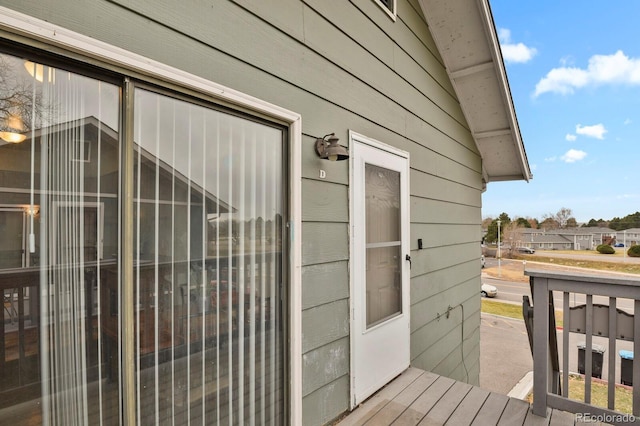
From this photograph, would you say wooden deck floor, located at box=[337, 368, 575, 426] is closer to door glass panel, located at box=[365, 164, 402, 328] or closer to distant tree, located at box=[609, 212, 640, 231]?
door glass panel, located at box=[365, 164, 402, 328]

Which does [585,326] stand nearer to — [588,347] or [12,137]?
[588,347]

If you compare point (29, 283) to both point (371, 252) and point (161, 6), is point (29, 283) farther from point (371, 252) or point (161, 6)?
point (371, 252)

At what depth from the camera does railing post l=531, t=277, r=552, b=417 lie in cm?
207

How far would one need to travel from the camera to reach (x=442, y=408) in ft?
7.13

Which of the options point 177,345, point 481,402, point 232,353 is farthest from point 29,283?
point 481,402

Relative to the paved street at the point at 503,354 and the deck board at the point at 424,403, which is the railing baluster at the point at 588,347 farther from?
the paved street at the point at 503,354

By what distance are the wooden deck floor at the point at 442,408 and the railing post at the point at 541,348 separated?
0.10 m

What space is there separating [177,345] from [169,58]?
3.96 ft

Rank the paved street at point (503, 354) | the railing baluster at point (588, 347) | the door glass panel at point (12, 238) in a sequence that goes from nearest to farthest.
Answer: the door glass panel at point (12, 238) → the railing baluster at point (588, 347) → the paved street at point (503, 354)

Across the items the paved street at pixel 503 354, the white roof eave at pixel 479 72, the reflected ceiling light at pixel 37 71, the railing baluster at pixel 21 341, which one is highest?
the white roof eave at pixel 479 72

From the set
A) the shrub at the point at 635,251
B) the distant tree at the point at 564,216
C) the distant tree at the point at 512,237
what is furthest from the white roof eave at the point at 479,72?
the distant tree at the point at 564,216

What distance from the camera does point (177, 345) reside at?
1.32 m

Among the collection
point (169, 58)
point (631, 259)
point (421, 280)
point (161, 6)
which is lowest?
point (631, 259)

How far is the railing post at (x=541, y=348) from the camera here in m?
2.07
